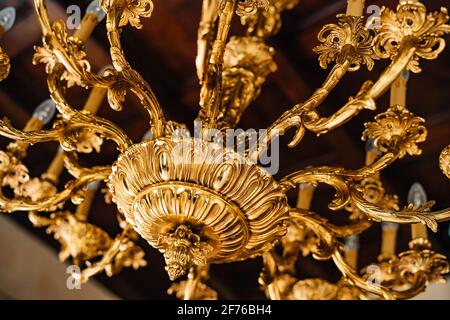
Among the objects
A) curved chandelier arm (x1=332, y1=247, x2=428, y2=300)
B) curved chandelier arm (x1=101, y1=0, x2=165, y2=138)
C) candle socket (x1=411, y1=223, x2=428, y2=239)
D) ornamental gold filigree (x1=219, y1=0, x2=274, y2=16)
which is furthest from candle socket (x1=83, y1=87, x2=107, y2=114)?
candle socket (x1=411, y1=223, x2=428, y2=239)

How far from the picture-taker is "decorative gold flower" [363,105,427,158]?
1450 millimetres

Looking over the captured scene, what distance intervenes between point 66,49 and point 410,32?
0.72m

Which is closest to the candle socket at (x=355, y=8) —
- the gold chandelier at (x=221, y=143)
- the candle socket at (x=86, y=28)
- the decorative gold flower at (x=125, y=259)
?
the gold chandelier at (x=221, y=143)

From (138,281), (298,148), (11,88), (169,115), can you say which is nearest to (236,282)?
(138,281)

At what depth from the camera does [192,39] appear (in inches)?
100

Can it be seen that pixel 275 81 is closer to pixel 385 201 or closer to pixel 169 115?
pixel 169 115

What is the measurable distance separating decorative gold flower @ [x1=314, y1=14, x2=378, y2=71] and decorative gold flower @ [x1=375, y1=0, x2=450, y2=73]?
2 cm

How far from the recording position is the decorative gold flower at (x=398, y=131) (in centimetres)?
145

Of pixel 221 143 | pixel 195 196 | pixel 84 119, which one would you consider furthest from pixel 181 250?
pixel 84 119

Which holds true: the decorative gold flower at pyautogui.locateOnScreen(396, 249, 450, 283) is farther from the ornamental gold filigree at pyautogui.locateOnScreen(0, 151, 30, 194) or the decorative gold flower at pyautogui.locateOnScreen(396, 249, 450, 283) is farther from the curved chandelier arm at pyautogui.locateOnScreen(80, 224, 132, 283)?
the ornamental gold filigree at pyautogui.locateOnScreen(0, 151, 30, 194)

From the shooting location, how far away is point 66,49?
1.44m

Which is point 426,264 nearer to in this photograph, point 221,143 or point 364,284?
point 364,284

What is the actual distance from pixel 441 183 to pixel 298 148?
2.25 feet
